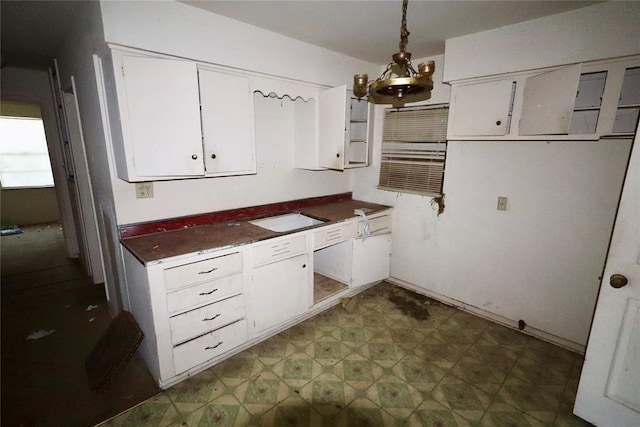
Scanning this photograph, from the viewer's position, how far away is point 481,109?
2.37m

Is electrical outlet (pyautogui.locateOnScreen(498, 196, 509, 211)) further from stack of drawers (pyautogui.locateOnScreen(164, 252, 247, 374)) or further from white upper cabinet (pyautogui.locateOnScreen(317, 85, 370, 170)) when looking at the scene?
stack of drawers (pyautogui.locateOnScreen(164, 252, 247, 374))

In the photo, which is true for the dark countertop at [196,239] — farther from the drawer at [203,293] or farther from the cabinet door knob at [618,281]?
the cabinet door knob at [618,281]

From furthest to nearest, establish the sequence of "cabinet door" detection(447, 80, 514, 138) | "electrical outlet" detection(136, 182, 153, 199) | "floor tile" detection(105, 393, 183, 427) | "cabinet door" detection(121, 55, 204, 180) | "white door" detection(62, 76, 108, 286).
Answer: "white door" detection(62, 76, 108, 286), "cabinet door" detection(447, 80, 514, 138), "electrical outlet" detection(136, 182, 153, 199), "cabinet door" detection(121, 55, 204, 180), "floor tile" detection(105, 393, 183, 427)

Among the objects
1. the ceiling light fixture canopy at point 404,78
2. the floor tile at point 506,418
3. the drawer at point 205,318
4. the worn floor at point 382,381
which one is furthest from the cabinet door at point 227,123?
the floor tile at point 506,418

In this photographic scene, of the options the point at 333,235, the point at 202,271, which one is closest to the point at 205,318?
the point at 202,271

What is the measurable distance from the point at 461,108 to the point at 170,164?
234 centimetres

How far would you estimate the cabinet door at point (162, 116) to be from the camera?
5.69 ft

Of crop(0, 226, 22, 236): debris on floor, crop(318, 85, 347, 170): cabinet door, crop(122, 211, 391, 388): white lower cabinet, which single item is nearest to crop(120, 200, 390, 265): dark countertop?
crop(122, 211, 391, 388): white lower cabinet

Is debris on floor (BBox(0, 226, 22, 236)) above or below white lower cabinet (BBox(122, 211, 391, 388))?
below

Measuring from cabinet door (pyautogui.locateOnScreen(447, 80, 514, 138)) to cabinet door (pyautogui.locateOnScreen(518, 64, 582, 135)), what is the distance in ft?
0.39

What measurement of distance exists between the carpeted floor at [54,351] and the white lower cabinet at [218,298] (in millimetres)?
301

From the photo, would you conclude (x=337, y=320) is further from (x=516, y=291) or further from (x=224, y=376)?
(x=516, y=291)

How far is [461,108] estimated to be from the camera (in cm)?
248

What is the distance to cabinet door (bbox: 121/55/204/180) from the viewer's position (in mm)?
1734
